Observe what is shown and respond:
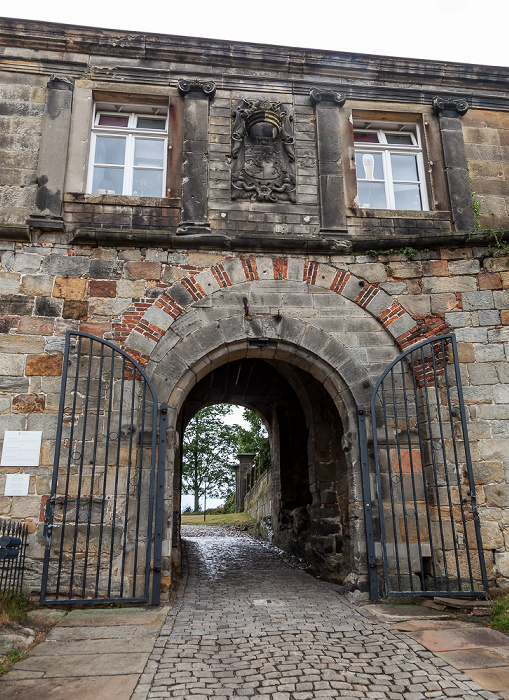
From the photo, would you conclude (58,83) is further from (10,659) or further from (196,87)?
(10,659)

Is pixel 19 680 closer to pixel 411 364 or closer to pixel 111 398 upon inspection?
pixel 111 398

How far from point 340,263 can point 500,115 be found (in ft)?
11.0

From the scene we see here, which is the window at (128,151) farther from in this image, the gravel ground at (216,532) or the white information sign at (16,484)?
the gravel ground at (216,532)

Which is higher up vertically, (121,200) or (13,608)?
(121,200)

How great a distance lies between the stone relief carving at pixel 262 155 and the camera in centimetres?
657

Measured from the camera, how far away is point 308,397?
321 inches

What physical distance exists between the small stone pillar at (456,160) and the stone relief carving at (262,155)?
6.71 feet

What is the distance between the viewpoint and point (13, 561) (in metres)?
5.00

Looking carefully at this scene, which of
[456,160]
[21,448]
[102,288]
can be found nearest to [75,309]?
[102,288]

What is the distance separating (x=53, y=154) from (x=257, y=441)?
13157 mm

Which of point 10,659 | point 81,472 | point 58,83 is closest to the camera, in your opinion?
point 10,659

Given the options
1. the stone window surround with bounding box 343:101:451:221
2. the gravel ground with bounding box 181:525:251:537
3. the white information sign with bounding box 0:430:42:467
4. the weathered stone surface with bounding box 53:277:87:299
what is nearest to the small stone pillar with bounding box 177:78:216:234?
the weathered stone surface with bounding box 53:277:87:299

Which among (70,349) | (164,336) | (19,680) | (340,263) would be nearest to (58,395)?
(70,349)

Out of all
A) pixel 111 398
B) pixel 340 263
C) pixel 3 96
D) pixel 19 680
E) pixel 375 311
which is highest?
pixel 3 96
